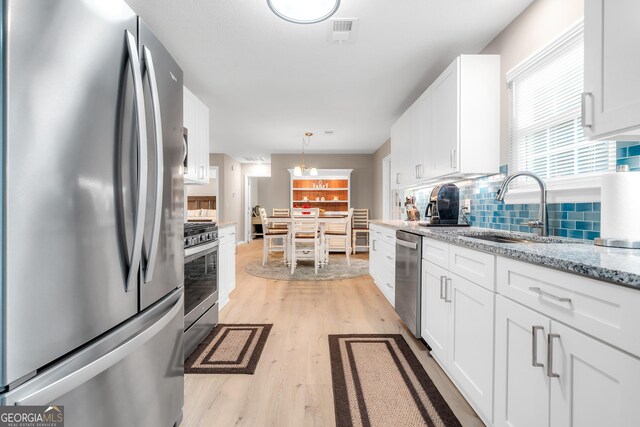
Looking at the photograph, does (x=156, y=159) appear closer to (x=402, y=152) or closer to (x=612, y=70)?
(x=612, y=70)

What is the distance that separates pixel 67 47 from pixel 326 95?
135 inches

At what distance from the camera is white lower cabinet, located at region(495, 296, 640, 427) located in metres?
0.78

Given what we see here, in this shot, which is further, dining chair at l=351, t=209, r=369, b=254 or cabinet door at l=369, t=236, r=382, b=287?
dining chair at l=351, t=209, r=369, b=254

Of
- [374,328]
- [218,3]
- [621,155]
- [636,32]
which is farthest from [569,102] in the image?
[218,3]

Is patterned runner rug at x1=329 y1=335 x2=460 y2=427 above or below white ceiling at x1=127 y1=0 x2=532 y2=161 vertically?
below

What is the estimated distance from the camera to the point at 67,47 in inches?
28.8

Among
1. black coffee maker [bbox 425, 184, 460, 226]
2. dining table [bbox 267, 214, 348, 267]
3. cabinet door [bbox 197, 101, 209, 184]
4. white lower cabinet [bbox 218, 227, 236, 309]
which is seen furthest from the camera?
dining table [bbox 267, 214, 348, 267]

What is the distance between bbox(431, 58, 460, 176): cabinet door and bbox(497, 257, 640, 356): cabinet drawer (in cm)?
151

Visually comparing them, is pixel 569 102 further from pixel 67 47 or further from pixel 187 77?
pixel 187 77

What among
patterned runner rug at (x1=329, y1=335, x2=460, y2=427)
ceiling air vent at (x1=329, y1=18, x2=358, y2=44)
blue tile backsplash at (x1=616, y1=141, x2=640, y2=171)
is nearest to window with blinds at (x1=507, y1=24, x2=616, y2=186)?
blue tile backsplash at (x1=616, y1=141, x2=640, y2=171)

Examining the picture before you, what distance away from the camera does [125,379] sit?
93 cm

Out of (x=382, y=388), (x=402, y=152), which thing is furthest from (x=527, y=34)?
(x=382, y=388)

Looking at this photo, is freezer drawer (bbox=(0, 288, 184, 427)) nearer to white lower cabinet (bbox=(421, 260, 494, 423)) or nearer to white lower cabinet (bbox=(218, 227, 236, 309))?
white lower cabinet (bbox=(421, 260, 494, 423))

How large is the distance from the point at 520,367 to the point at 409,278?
1.34 metres
